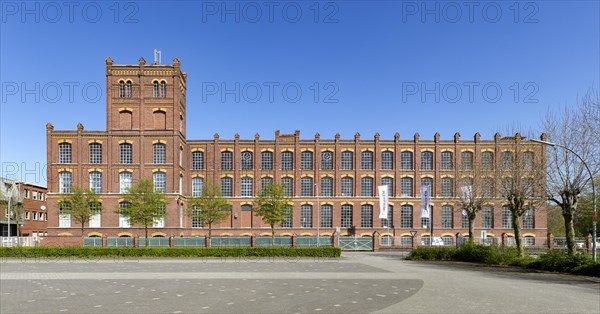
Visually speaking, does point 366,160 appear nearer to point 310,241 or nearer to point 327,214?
point 327,214

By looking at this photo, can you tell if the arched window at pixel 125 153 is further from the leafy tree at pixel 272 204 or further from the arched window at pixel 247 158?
the leafy tree at pixel 272 204

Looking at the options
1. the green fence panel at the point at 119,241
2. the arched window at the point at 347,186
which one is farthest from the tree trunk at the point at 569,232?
the green fence panel at the point at 119,241

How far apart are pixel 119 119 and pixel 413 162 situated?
118 feet

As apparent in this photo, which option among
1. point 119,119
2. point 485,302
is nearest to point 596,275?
point 485,302

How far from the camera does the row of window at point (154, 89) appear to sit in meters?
53.8

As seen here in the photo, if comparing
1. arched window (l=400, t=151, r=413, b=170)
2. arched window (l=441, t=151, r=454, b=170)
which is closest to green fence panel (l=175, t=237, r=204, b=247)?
arched window (l=400, t=151, r=413, b=170)

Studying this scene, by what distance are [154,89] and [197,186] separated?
13.0 m

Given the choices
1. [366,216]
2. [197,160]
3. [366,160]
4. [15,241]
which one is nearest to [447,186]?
[366,160]

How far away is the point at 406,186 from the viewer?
197 ft

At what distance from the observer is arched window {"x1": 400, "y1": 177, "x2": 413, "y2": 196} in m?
59.9

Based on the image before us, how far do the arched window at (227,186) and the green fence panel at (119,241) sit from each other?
15.7 m

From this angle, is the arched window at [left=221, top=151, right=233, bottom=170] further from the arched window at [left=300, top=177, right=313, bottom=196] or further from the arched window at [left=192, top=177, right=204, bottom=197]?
the arched window at [left=300, top=177, right=313, bottom=196]

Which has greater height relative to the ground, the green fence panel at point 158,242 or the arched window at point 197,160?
the arched window at point 197,160

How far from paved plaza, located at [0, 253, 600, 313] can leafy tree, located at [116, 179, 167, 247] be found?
22.4 metres
